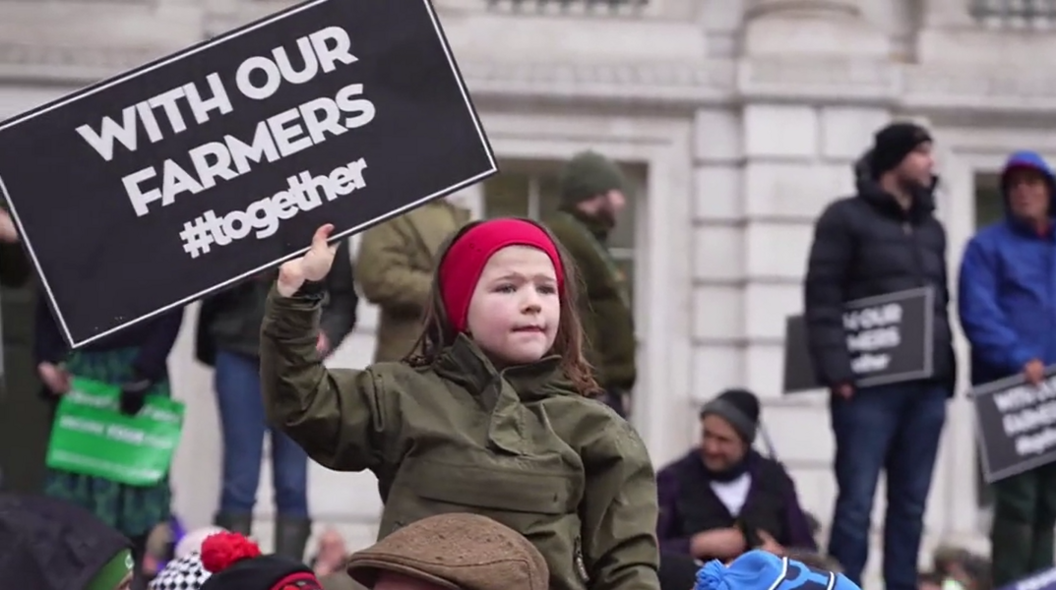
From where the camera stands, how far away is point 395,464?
4504mm

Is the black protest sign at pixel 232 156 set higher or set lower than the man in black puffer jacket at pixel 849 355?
higher

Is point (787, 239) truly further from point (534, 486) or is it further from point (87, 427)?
point (534, 486)

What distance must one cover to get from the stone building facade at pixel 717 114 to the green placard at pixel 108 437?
5519mm

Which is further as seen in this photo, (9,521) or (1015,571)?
(1015,571)

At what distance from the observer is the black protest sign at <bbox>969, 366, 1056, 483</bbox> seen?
28.3ft

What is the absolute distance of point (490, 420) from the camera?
14.6 ft

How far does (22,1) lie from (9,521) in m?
9.02

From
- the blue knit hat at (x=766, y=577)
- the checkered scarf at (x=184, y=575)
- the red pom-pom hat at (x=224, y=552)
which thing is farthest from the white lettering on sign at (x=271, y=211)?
the blue knit hat at (x=766, y=577)

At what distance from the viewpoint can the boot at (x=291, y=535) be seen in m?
8.07

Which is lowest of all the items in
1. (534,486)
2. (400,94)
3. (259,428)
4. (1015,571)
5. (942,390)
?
(1015,571)

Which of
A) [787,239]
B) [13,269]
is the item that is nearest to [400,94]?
[13,269]

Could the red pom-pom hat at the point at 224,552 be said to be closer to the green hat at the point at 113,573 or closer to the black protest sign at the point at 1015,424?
the green hat at the point at 113,573

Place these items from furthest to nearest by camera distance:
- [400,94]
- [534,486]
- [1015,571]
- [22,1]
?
1. [22,1]
2. [1015,571]
3. [400,94]
4. [534,486]

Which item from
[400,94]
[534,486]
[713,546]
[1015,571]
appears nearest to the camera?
[534,486]
